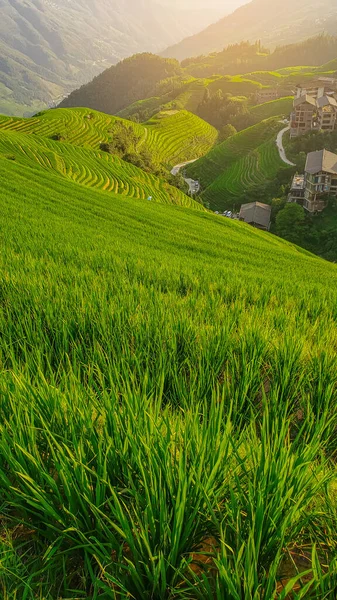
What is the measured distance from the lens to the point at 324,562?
1369 millimetres

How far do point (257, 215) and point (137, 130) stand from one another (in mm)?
48043

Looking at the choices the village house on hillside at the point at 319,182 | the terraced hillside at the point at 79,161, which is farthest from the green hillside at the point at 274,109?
the terraced hillside at the point at 79,161

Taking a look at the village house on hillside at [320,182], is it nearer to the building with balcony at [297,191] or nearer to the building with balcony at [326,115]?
the building with balcony at [297,191]

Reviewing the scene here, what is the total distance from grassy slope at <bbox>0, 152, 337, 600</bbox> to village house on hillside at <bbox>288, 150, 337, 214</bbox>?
60986mm

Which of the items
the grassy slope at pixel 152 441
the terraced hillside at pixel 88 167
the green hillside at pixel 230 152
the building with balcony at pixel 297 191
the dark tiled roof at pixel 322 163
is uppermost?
the green hillside at pixel 230 152

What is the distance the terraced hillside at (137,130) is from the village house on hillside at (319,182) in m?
38.2

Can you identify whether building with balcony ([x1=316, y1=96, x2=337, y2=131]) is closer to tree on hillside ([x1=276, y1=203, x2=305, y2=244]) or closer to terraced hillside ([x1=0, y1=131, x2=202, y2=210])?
tree on hillside ([x1=276, y1=203, x2=305, y2=244])

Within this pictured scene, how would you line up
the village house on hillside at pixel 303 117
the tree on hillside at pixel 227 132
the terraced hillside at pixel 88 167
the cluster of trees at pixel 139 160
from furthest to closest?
the tree on hillside at pixel 227 132
the village house on hillside at pixel 303 117
the cluster of trees at pixel 139 160
the terraced hillside at pixel 88 167

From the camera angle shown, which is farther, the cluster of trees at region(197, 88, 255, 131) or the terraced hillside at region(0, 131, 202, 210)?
the cluster of trees at region(197, 88, 255, 131)

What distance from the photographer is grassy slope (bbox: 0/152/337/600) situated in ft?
3.93

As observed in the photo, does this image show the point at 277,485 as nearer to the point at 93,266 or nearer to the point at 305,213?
the point at 93,266

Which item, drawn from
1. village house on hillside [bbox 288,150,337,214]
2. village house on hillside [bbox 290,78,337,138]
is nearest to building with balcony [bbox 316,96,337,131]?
village house on hillside [bbox 290,78,337,138]

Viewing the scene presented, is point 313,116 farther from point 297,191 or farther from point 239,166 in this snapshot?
point 297,191

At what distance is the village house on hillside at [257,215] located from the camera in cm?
5953
